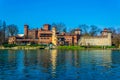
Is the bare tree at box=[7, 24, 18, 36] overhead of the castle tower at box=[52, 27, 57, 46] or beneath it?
overhead

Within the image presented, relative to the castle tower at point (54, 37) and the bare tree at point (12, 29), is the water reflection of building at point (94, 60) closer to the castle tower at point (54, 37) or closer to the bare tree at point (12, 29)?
the castle tower at point (54, 37)

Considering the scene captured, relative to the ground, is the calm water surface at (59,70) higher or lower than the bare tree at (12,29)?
lower

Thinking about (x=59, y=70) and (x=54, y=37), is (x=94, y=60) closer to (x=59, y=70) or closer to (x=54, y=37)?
(x=59, y=70)

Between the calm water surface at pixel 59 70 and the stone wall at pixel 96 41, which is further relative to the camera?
the stone wall at pixel 96 41

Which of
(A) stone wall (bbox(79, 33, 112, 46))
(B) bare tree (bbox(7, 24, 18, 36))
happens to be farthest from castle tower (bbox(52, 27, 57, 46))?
(B) bare tree (bbox(7, 24, 18, 36))

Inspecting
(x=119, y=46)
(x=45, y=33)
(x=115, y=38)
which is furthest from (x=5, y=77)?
(x=45, y=33)

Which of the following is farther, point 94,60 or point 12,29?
point 12,29

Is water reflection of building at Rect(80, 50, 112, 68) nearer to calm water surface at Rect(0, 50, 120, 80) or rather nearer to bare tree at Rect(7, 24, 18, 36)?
calm water surface at Rect(0, 50, 120, 80)

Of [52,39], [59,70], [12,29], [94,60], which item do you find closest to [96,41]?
[52,39]

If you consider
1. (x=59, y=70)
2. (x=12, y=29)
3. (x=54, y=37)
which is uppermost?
(x=12, y=29)

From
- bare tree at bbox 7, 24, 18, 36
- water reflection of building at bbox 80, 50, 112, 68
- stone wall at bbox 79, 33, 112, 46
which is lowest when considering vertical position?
water reflection of building at bbox 80, 50, 112, 68

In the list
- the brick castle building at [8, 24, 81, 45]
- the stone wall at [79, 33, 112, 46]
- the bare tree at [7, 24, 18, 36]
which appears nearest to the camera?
the stone wall at [79, 33, 112, 46]

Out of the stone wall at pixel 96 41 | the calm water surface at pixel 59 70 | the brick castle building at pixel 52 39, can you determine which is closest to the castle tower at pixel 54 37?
the brick castle building at pixel 52 39

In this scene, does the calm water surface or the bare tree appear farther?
the bare tree
